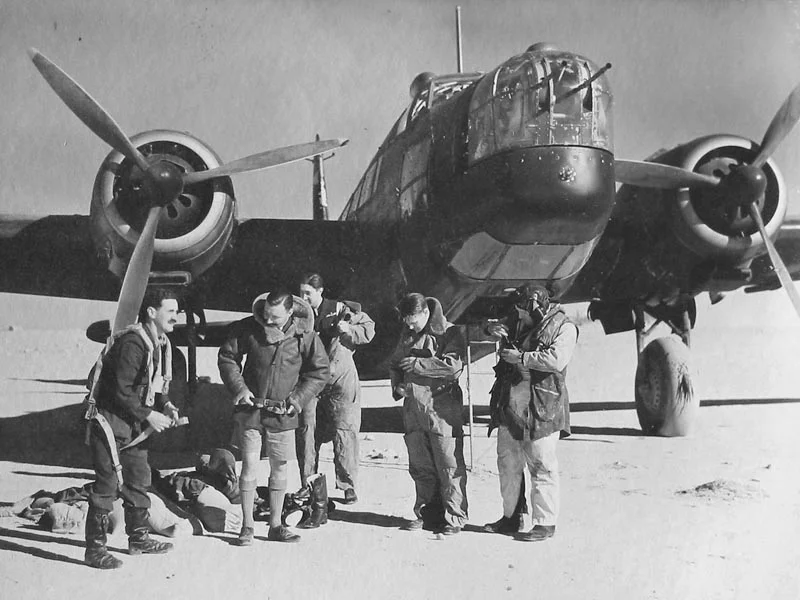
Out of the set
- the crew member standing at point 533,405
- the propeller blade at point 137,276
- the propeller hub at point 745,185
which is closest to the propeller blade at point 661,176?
the propeller hub at point 745,185

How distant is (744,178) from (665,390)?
2440 millimetres

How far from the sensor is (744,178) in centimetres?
764

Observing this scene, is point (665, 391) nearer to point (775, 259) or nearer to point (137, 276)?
point (775, 259)

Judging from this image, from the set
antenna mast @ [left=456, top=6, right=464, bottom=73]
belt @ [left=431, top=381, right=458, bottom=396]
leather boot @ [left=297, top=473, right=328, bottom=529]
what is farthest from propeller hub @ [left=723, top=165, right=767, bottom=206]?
leather boot @ [left=297, top=473, right=328, bottom=529]

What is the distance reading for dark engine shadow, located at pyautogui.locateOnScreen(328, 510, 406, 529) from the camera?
16.9 feet

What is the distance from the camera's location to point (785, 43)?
19.9 feet

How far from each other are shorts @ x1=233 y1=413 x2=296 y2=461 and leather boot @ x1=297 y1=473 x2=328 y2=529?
1.65 ft

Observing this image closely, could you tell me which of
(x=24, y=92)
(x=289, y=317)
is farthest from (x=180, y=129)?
(x=289, y=317)

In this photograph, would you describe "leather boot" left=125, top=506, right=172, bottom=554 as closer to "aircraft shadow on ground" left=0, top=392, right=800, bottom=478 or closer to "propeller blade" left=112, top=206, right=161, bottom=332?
"aircraft shadow on ground" left=0, top=392, right=800, bottom=478

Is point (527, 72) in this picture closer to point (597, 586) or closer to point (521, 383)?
point (521, 383)

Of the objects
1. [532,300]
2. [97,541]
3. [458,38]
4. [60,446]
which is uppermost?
[458,38]

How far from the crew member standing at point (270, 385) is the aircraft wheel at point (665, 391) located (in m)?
5.08

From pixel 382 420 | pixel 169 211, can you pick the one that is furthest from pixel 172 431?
pixel 169 211

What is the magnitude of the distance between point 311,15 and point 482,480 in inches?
158
